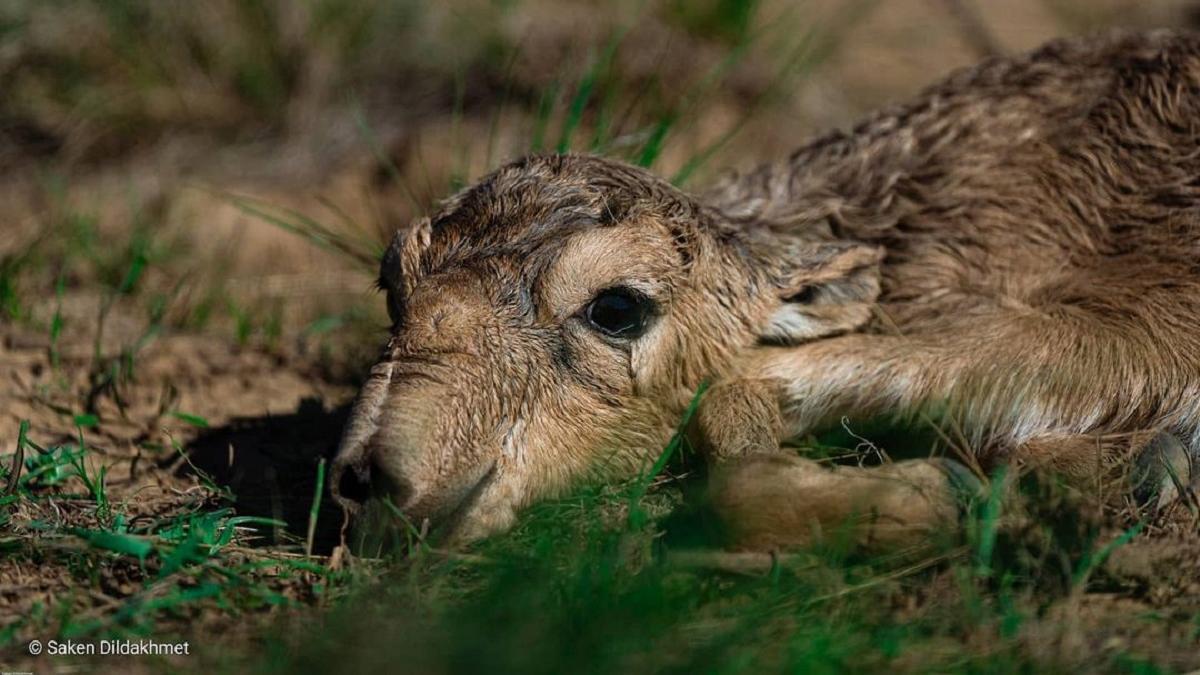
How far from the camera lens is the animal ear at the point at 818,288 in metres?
4.67

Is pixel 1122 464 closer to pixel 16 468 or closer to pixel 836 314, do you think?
pixel 836 314

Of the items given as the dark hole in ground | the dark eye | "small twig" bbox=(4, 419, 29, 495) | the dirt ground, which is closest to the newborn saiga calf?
the dark eye

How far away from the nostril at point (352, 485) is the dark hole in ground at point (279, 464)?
42 cm

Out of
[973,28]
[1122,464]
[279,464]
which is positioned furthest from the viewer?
[973,28]

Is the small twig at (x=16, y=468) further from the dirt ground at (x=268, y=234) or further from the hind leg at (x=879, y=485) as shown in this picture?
the hind leg at (x=879, y=485)

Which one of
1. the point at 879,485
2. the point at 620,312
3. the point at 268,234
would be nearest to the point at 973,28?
the point at 268,234

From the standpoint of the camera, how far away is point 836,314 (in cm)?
472

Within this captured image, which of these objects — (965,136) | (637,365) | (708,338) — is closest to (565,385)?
(637,365)

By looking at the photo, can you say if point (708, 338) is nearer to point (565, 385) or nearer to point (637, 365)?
point (637, 365)

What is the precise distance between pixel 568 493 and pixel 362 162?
14.6 feet

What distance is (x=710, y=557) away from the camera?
3.61m

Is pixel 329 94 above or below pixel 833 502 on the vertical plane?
above

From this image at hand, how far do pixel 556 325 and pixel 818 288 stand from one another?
107 cm

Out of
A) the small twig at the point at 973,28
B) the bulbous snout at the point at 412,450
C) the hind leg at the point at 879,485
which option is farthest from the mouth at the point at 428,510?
the small twig at the point at 973,28
